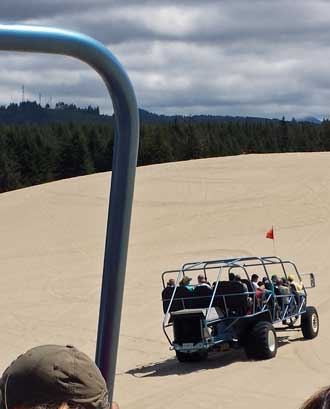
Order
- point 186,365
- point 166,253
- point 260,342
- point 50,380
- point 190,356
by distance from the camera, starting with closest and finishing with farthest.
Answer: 1. point 50,380
2. point 260,342
3. point 186,365
4. point 190,356
5. point 166,253

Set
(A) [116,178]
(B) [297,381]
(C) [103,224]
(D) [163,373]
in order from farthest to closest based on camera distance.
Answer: (C) [103,224], (D) [163,373], (B) [297,381], (A) [116,178]

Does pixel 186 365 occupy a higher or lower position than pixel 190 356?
lower

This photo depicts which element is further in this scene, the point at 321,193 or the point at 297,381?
the point at 321,193

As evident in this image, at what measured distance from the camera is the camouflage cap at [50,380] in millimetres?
2025

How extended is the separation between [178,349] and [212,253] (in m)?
16.1

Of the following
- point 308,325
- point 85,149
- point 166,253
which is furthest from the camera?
point 85,149

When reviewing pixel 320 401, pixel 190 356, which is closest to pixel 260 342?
pixel 190 356

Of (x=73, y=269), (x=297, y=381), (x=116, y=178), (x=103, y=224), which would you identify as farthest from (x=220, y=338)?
(x=103, y=224)

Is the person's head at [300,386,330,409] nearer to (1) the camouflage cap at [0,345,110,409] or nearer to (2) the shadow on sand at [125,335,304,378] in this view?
(1) the camouflage cap at [0,345,110,409]

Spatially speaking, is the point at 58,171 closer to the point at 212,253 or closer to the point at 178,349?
the point at 212,253

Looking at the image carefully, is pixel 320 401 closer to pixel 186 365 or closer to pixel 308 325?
pixel 186 365

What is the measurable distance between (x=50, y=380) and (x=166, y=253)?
30974 millimetres

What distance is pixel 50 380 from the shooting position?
2.03 m

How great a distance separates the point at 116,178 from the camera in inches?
114
